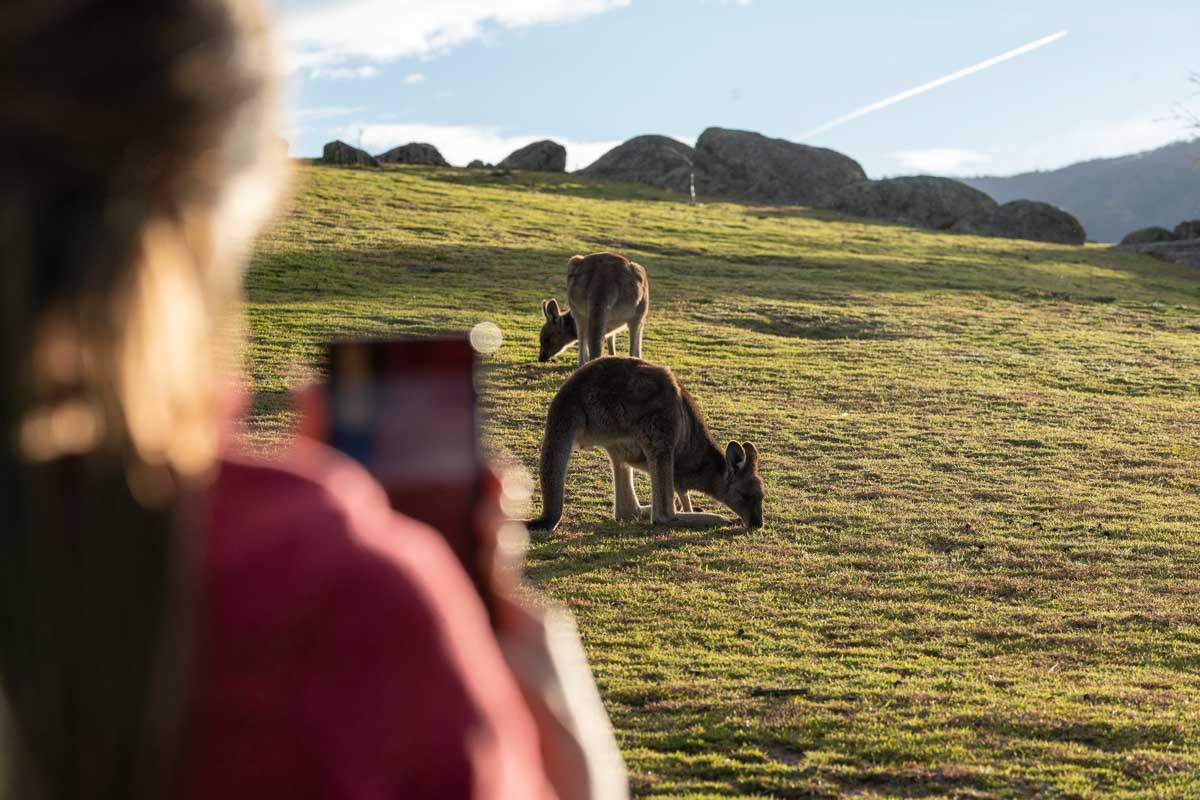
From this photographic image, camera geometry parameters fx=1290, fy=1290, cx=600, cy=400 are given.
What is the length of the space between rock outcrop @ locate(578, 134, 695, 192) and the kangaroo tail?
43.7m

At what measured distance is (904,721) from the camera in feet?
18.7

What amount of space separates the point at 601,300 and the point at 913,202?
38.2 metres

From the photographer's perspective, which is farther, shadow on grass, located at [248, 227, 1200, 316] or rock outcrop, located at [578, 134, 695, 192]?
rock outcrop, located at [578, 134, 695, 192]

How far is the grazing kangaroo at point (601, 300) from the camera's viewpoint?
14391 millimetres

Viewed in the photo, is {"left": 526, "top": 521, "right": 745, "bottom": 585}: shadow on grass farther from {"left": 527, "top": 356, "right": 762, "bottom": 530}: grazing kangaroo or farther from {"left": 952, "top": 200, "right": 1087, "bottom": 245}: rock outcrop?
{"left": 952, "top": 200, "right": 1087, "bottom": 245}: rock outcrop

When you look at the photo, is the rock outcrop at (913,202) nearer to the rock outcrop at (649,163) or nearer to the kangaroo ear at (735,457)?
the rock outcrop at (649,163)

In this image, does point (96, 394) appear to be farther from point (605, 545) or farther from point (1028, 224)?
point (1028, 224)

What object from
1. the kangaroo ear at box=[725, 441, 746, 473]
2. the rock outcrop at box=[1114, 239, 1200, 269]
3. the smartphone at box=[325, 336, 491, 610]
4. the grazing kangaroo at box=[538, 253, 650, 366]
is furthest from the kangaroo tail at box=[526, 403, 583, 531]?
the rock outcrop at box=[1114, 239, 1200, 269]

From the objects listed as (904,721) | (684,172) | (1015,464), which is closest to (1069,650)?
(904,721)

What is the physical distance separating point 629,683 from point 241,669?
5.57 m

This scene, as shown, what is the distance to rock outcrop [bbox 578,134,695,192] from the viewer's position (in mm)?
52219

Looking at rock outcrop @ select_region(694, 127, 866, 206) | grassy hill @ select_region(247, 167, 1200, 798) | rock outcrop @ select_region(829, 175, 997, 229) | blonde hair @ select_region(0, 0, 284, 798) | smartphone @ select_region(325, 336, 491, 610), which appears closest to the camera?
blonde hair @ select_region(0, 0, 284, 798)

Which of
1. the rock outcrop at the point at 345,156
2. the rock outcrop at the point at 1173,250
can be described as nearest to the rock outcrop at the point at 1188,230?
the rock outcrop at the point at 1173,250

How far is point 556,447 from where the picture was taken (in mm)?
8555
